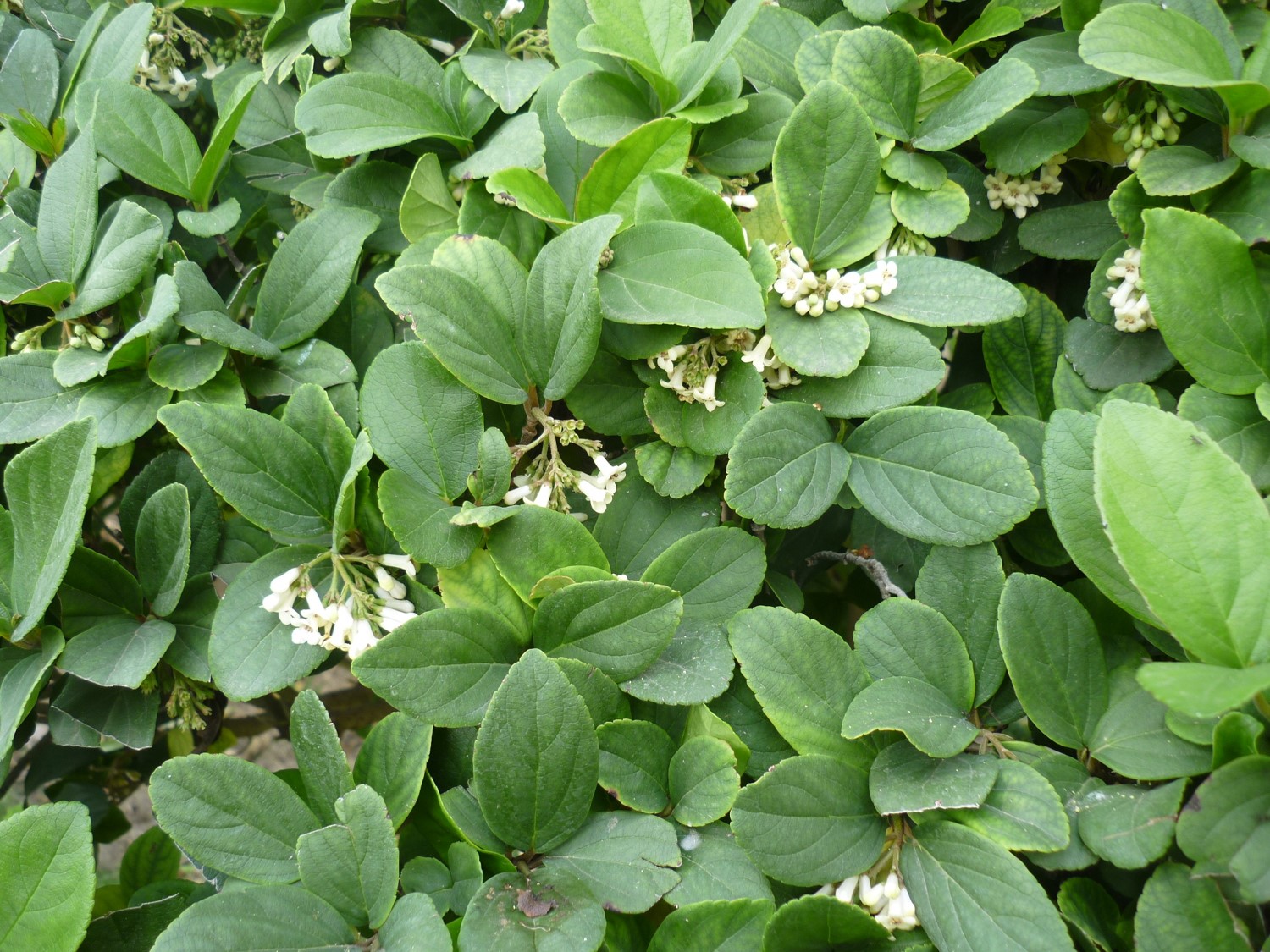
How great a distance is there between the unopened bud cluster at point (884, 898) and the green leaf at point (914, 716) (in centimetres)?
12

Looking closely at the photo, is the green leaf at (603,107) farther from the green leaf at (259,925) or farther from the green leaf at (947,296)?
the green leaf at (259,925)


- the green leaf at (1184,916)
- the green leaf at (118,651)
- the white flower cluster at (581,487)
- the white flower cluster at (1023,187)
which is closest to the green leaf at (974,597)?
the green leaf at (1184,916)

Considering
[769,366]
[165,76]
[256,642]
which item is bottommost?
[256,642]

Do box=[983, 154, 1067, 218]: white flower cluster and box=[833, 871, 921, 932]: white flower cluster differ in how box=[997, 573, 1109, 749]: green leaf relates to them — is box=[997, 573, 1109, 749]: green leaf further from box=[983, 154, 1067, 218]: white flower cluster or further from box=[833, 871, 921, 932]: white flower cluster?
box=[983, 154, 1067, 218]: white flower cluster

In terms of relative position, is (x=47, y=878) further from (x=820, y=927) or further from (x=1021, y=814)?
(x=1021, y=814)

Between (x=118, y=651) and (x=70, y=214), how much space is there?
0.52 metres

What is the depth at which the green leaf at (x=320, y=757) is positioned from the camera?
91 centimetres

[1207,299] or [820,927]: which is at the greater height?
[1207,299]

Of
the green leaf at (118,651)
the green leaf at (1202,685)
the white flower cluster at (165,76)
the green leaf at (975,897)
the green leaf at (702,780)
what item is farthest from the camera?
the white flower cluster at (165,76)

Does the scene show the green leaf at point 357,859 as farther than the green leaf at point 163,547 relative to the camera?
No

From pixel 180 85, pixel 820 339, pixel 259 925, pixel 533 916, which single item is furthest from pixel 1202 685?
pixel 180 85

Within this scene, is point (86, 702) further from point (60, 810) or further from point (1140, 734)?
point (1140, 734)

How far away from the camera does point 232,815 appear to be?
0.90 metres

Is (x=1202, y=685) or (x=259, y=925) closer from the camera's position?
(x=1202, y=685)
